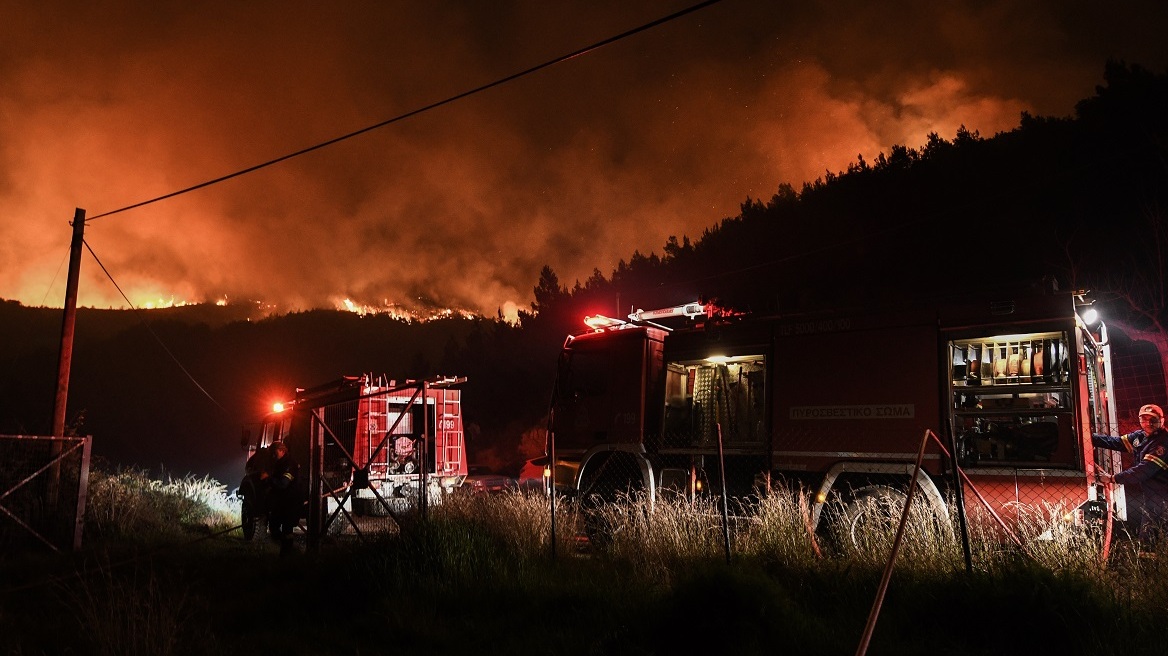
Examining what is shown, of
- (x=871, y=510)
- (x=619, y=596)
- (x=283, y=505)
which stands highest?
(x=871, y=510)

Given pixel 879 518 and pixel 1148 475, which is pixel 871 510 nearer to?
pixel 879 518

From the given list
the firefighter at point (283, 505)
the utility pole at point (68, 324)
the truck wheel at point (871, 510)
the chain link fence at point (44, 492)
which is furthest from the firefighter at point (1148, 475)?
the utility pole at point (68, 324)

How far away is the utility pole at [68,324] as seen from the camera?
1270 cm

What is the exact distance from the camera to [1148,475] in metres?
6.80

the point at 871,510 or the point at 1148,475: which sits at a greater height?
the point at 1148,475

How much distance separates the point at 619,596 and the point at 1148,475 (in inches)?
208

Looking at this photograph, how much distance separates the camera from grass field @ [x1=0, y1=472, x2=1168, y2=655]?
4.55 metres

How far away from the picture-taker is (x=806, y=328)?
8828 millimetres

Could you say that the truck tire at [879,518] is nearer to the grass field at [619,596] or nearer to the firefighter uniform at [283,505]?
the grass field at [619,596]

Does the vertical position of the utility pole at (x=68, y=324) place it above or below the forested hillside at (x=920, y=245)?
below

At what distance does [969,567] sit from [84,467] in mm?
11888

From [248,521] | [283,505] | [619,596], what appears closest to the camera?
[619,596]

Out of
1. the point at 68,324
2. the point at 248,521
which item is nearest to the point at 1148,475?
the point at 248,521

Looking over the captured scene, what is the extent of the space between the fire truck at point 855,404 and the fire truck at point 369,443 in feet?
11.8
